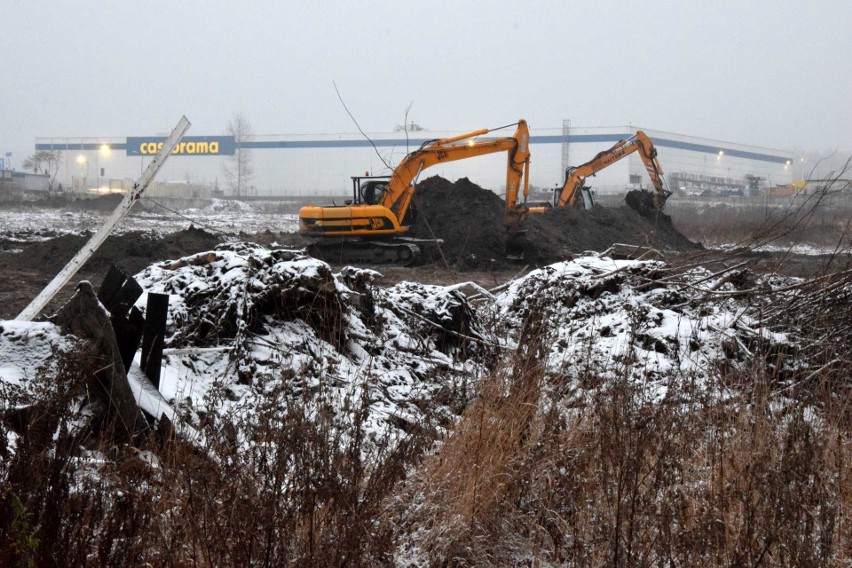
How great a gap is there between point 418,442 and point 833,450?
98.4 inches

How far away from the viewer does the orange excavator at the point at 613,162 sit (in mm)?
27359

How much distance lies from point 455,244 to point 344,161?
44.0 metres

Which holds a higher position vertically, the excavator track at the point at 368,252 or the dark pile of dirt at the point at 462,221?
the dark pile of dirt at the point at 462,221

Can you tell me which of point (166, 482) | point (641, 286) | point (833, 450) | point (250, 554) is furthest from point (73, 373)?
point (641, 286)

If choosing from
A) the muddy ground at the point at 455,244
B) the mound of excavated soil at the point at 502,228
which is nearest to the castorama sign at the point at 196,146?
the muddy ground at the point at 455,244

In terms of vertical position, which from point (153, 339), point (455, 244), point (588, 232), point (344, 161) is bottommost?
point (153, 339)

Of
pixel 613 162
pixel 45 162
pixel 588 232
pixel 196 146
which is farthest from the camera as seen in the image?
pixel 45 162

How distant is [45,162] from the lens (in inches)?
2714

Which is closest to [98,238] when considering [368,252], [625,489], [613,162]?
[625,489]

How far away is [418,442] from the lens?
15.2 feet

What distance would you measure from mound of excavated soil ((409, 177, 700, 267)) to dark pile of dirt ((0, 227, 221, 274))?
6028 mm

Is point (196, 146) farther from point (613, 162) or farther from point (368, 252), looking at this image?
point (368, 252)

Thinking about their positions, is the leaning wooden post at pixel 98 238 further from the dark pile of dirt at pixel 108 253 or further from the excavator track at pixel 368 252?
the excavator track at pixel 368 252

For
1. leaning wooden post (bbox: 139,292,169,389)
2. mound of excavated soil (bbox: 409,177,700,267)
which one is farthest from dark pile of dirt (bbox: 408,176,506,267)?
leaning wooden post (bbox: 139,292,169,389)
